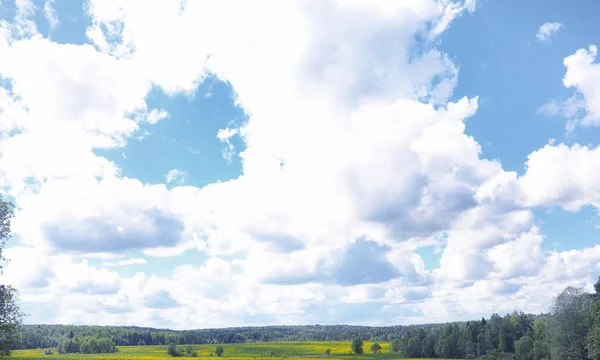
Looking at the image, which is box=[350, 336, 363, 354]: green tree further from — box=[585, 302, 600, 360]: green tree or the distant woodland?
box=[585, 302, 600, 360]: green tree

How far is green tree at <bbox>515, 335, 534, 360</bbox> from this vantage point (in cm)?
12059

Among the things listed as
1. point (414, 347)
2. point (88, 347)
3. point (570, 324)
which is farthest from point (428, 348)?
point (88, 347)

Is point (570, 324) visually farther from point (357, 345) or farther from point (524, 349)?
point (357, 345)

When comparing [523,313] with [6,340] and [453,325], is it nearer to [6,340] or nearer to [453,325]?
[453,325]

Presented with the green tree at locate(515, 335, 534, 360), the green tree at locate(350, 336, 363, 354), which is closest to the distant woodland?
the green tree at locate(515, 335, 534, 360)

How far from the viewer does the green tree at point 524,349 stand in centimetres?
12059

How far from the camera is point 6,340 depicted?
44531mm

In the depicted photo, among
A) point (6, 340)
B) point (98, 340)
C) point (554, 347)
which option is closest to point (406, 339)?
point (554, 347)

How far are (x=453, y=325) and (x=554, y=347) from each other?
86314mm

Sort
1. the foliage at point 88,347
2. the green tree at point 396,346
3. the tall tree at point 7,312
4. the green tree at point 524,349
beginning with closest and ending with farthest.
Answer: the tall tree at point 7,312 → the green tree at point 524,349 → the foliage at point 88,347 → the green tree at point 396,346

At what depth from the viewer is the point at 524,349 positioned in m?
123

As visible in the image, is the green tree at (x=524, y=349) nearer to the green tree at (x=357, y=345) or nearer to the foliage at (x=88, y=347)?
the green tree at (x=357, y=345)

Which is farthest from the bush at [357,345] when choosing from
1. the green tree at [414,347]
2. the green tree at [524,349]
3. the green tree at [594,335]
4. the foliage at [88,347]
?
the green tree at [594,335]

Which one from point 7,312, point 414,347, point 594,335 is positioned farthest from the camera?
point 414,347
